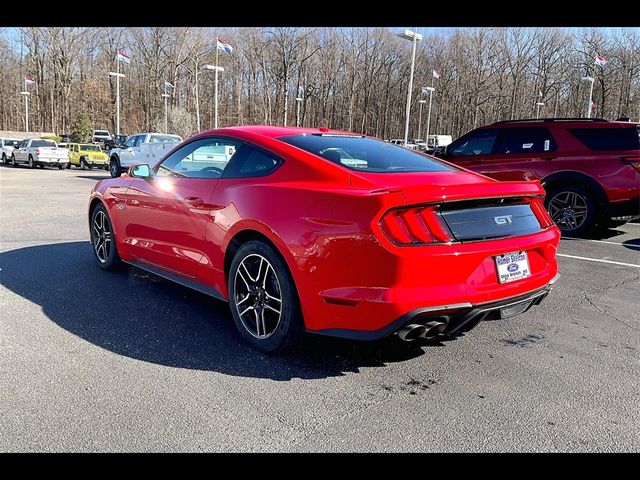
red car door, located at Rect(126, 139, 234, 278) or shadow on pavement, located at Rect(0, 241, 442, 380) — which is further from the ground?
red car door, located at Rect(126, 139, 234, 278)

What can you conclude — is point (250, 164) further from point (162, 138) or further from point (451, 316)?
point (162, 138)

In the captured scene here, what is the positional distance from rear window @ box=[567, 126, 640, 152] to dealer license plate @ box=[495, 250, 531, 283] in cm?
604

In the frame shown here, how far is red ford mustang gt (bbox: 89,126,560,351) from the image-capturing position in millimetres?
2947

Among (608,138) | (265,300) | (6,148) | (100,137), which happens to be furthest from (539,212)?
(100,137)

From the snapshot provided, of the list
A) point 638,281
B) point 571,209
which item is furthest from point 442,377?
point 571,209

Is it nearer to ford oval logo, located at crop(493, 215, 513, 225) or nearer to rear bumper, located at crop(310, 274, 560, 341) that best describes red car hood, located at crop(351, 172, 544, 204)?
ford oval logo, located at crop(493, 215, 513, 225)

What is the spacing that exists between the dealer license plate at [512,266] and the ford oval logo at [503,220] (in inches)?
8.0

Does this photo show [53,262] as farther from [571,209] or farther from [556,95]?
[556,95]

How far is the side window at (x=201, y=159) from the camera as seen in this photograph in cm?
414

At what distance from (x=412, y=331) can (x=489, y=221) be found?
0.86 m

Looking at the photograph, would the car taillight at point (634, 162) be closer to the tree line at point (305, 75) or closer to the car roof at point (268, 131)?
the car roof at point (268, 131)

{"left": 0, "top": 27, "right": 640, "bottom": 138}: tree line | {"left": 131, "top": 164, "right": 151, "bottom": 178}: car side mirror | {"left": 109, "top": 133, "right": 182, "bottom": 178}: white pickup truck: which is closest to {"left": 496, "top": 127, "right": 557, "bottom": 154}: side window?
{"left": 131, "top": 164, "right": 151, "bottom": 178}: car side mirror

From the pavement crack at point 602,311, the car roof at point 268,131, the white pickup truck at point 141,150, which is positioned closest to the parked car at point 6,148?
the white pickup truck at point 141,150

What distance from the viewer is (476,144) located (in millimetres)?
9734
